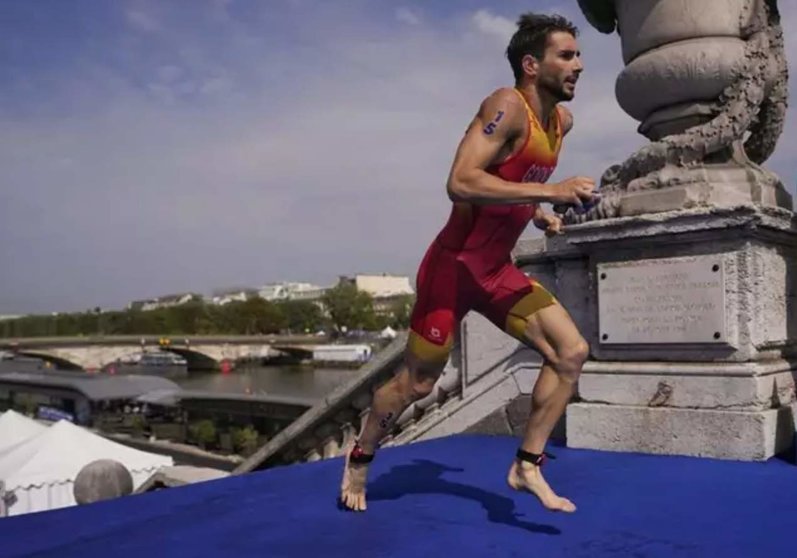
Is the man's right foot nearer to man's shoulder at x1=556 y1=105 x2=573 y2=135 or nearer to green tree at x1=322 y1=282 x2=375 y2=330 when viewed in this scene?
man's shoulder at x1=556 y1=105 x2=573 y2=135

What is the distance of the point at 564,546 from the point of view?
318 cm

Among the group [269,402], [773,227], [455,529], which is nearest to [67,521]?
[455,529]

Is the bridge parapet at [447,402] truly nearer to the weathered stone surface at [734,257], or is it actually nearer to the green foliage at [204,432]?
the weathered stone surface at [734,257]

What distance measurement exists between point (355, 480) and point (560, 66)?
207 centimetres

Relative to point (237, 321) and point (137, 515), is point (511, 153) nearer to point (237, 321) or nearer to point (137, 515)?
point (137, 515)

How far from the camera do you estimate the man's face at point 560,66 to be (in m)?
3.61

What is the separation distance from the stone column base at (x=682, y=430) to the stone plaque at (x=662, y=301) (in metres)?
0.42

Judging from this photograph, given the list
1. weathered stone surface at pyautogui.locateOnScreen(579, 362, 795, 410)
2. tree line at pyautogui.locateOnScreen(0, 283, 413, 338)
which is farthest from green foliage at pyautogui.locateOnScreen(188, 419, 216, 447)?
tree line at pyautogui.locateOnScreen(0, 283, 413, 338)

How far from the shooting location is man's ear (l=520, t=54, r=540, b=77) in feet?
11.9

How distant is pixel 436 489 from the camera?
4.26 metres

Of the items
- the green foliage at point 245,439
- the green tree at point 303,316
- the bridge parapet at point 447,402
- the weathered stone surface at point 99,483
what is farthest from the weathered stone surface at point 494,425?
the green tree at point 303,316

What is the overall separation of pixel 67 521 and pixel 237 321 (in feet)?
358

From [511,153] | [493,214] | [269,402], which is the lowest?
[269,402]

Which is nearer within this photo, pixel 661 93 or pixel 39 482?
pixel 661 93
